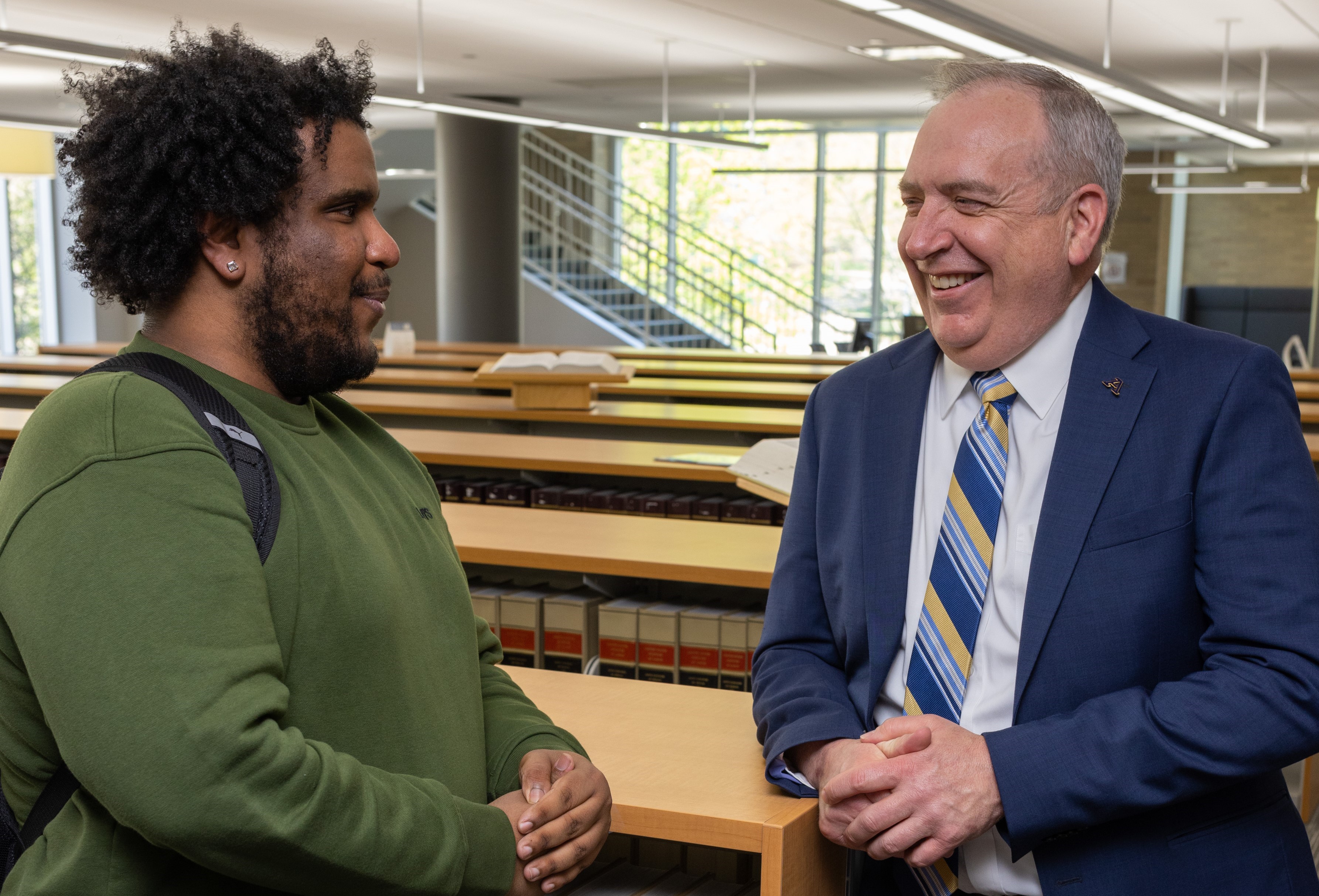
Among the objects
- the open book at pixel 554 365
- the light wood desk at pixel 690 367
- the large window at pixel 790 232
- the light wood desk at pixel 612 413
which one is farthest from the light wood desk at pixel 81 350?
the large window at pixel 790 232

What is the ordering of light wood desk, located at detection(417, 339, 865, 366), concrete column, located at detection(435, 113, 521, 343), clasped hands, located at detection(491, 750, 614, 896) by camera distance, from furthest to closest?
concrete column, located at detection(435, 113, 521, 343) → light wood desk, located at detection(417, 339, 865, 366) → clasped hands, located at detection(491, 750, 614, 896)

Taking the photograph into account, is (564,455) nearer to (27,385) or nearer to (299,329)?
(299,329)

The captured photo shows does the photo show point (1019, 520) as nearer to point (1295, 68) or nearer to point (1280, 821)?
point (1280, 821)

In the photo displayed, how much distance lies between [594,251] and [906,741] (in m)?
14.4

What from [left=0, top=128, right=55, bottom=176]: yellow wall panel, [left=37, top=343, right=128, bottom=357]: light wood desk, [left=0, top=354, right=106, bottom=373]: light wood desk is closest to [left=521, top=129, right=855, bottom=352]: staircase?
[left=37, top=343, right=128, bottom=357]: light wood desk

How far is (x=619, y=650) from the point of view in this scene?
254 centimetres

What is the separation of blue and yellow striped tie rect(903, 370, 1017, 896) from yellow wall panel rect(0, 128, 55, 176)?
337 inches

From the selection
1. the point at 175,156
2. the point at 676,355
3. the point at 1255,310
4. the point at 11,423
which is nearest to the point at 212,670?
the point at 175,156

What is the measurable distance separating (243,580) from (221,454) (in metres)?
0.11

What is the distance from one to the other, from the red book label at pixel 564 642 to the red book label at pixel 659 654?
0.15 metres

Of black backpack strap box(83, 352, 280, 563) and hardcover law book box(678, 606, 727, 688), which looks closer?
black backpack strap box(83, 352, 280, 563)

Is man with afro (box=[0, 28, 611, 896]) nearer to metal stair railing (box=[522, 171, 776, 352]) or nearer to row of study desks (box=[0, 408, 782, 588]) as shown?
row of study desks (box=[0, 408, 782, 588])

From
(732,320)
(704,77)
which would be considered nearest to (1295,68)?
(704,77)

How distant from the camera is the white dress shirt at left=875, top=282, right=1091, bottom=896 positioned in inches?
51.1
